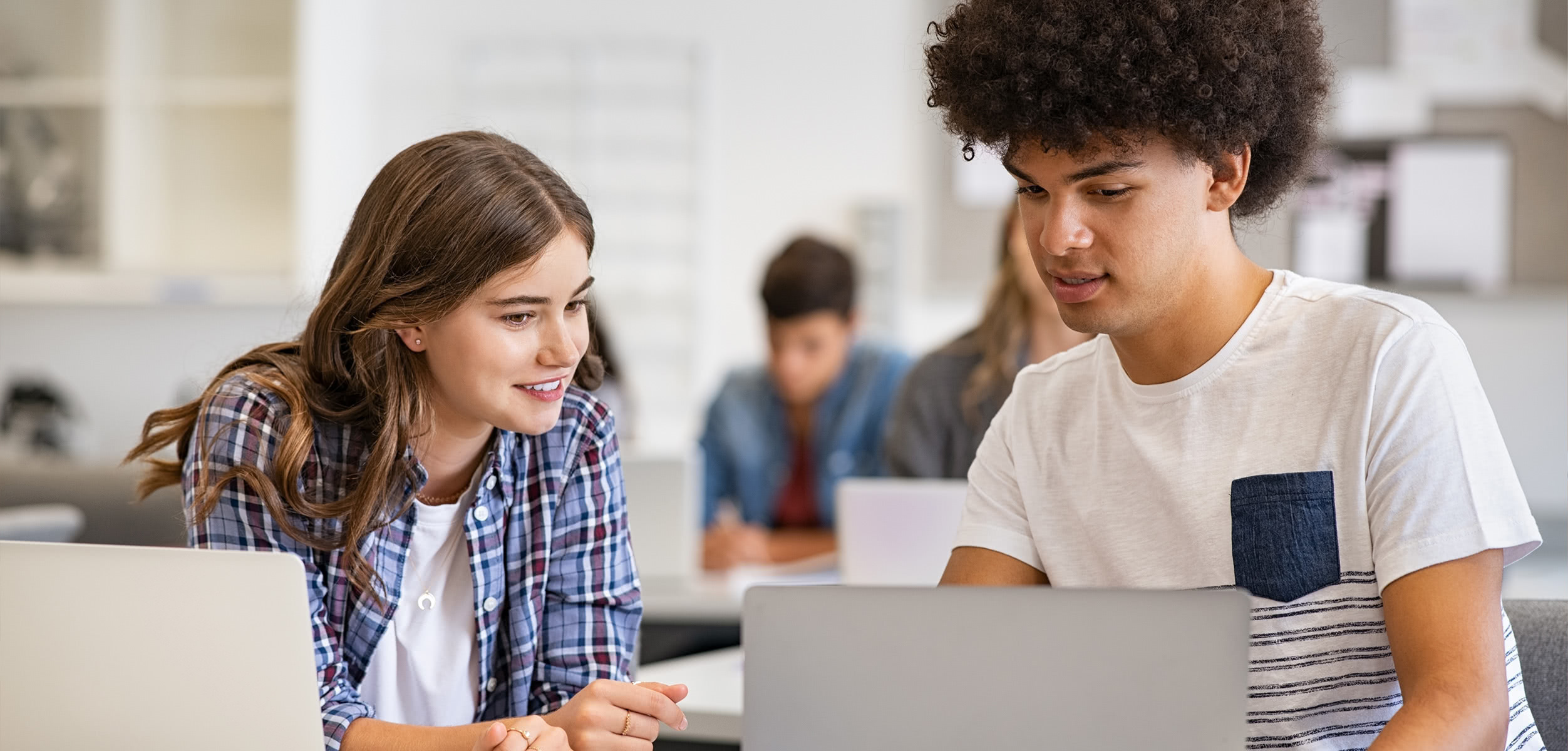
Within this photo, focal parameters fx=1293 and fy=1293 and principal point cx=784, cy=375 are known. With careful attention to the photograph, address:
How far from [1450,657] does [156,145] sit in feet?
12.6

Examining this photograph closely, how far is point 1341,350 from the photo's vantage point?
1.07 meters

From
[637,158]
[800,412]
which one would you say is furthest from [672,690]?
[637,158]

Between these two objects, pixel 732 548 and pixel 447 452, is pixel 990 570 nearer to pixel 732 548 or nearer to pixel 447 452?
pixel 447 452

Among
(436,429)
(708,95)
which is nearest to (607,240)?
(708,95)

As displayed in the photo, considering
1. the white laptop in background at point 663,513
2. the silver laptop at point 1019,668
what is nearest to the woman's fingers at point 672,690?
the silver laptop at point 1019,668

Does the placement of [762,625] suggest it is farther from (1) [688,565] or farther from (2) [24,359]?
(2) [24,359]

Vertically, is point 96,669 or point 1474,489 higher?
point 1474,489

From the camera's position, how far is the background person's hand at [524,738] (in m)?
1.01

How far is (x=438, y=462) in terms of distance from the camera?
4.38ft

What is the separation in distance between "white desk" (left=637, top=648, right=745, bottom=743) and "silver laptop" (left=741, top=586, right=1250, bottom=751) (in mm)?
633

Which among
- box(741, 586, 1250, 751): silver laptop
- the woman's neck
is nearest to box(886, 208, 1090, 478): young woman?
the woman's neck

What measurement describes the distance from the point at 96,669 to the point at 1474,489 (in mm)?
1010

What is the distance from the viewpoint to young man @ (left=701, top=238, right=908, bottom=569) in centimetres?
279

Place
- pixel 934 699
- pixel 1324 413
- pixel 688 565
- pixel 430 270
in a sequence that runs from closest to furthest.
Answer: pixel 934 699, pixel 1324 413, pixel 430 270, pixel 688 565
